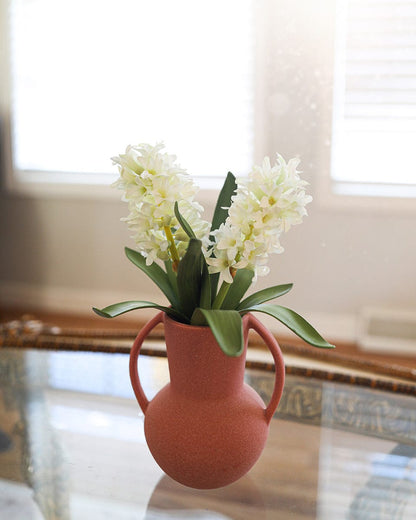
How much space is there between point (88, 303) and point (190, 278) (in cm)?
221

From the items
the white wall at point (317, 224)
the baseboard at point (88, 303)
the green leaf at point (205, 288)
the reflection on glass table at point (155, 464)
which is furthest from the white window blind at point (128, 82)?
the green leaf at point (205, 288)

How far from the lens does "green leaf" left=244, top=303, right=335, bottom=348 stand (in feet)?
2.39

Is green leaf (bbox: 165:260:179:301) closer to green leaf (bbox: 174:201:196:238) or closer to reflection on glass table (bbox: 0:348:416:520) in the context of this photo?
green leaf (bbox: 174:201:196:238)

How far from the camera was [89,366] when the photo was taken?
1.32m

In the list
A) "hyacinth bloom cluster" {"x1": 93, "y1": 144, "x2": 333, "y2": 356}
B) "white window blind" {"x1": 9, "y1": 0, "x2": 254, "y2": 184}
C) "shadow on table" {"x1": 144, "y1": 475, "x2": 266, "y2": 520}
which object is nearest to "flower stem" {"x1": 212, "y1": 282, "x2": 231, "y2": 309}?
"hyacinth bloom cluster" {"x1": 93, "y1": 144, "x2": 333, "y2": 356}

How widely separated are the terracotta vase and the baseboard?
1.83 metres

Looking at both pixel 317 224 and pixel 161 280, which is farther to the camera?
pixel 317 224

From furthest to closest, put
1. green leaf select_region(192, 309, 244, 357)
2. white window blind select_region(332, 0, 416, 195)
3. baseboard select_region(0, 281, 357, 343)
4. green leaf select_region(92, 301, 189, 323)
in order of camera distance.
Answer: baseboard select_region(0, 281, 357, 343) → white window blind select_region(332, 0, 416, 195) → green leaf select_region(92, 301, 189, 323) → green leaf select_region(192, 309, 244, 357)

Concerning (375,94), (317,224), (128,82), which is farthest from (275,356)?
(128,82)

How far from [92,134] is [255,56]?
791 millimetres

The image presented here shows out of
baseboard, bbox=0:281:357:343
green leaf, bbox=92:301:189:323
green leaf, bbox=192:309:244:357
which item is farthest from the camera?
baseboard, bbox=0:281:357:343

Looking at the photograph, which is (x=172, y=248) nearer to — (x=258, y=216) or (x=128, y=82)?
(x=258, y=216)

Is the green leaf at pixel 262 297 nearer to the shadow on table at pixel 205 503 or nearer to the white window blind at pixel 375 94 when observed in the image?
the shadow on table at pixel 205 503

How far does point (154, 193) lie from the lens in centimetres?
72
